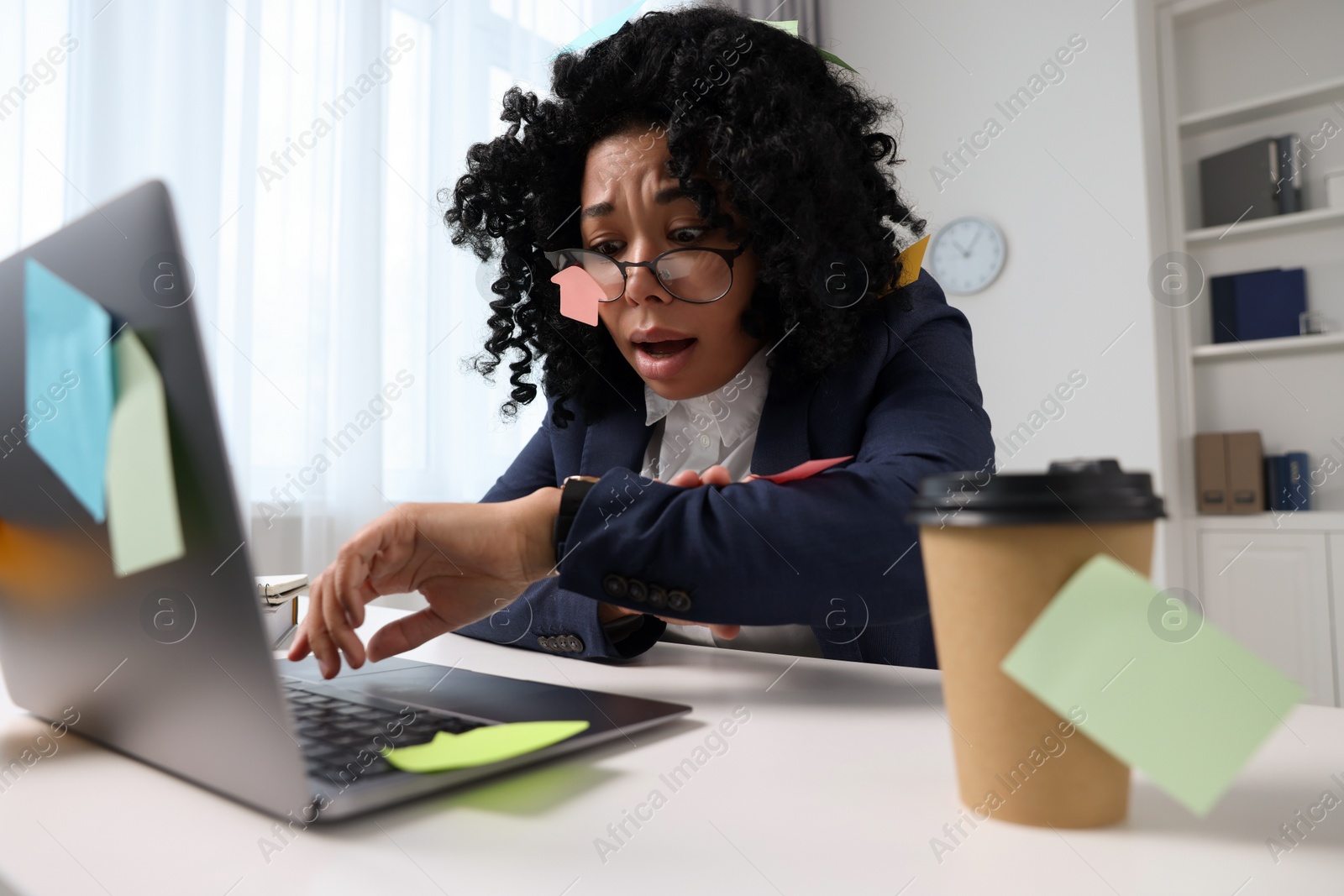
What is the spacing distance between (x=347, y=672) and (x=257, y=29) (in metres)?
1.74

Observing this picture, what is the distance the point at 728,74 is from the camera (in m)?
1.09

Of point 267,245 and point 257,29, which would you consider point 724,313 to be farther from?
point 257,29

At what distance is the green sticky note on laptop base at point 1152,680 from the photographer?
0.32 metres

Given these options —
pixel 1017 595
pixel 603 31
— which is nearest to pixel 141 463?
pixel 1017 595

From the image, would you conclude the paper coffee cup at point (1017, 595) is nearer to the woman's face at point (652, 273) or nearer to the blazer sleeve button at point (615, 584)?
the blazer sleeve button at point (615, 584)

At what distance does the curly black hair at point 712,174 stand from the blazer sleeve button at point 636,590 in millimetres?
447

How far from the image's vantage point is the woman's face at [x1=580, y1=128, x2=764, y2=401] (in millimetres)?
1095

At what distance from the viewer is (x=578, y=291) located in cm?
114

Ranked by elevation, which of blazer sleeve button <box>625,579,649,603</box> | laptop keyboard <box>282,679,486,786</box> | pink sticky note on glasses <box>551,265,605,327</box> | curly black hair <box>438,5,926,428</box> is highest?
curly black hair <box>438,5,926,428</box>

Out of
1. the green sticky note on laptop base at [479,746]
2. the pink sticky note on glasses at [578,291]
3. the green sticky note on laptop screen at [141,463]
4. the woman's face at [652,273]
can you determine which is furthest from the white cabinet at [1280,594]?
the green sticky note on laptop screen at [141,463]

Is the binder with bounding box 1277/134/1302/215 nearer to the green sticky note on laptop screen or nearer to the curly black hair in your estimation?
the curly black hair

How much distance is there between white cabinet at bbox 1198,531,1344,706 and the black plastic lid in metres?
2.78

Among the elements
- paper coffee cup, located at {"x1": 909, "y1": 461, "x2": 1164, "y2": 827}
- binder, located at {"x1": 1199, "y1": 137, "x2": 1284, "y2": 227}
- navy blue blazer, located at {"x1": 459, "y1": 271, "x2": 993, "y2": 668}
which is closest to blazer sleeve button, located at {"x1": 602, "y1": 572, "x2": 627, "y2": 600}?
navy blue blazer, located at {"x1": 459, "y1": 271, "x2": 993, "y2": 668}

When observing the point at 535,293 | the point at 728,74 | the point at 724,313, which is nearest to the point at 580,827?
the point at 724,313
